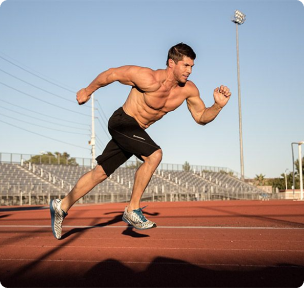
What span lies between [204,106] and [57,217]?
229 centimetres

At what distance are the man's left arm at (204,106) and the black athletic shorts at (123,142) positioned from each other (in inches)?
30.2

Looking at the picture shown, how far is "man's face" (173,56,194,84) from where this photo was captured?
221 inches

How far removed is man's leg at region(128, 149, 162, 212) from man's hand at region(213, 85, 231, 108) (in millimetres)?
925

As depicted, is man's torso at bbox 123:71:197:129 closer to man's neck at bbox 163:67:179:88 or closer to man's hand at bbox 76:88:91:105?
man's neck at bbox 163:67:179:88

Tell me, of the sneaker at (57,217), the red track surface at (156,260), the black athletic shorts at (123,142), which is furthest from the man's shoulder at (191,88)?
the sneaker at (57,217)

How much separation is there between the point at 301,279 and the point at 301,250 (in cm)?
140

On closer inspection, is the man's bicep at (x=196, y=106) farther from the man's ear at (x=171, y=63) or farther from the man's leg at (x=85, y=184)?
the man's leg at (x=85, y=184)

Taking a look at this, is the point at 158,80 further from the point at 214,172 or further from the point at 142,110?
the point at 214,172

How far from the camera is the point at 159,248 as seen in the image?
4738 millimetres

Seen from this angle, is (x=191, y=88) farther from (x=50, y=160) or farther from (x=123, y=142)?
(x=50, y=160)

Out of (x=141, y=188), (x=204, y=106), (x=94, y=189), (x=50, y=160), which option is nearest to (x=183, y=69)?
(x=204, y=106)

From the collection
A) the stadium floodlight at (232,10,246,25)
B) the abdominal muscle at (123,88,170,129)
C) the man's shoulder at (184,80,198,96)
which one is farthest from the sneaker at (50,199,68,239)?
the stadium floodlight at (232,10,246,25)

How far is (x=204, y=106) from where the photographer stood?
6113 millimetres

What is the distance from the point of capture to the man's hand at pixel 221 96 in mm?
5812
